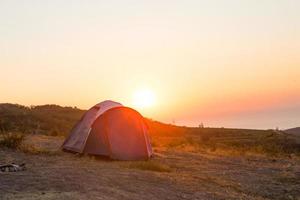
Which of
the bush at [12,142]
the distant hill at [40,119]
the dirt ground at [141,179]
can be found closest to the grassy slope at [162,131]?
the distant hill at [40,119]

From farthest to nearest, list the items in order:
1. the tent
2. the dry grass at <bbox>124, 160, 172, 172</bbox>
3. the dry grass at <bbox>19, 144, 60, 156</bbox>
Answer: the tent
the dry grass at <bbox>19, 144, 60, 156</bbox>
the dry grass at <bbox>124, 160, 172, 172</bbox>

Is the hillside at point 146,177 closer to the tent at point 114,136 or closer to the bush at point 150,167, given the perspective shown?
the bush at point 150,167

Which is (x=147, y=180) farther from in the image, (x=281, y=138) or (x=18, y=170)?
(x=281, y=138)

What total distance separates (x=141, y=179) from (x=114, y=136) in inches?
232

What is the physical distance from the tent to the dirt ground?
0.63 metres

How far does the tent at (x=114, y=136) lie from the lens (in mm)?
20361

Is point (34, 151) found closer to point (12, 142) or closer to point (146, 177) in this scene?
point (12, 142)

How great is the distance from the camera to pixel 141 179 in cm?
1484

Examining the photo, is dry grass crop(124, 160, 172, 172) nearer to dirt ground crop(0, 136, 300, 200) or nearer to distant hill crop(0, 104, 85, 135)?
dirt ground crop(0, 136, 300, 200)

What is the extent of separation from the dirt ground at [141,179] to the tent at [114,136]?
63 cm

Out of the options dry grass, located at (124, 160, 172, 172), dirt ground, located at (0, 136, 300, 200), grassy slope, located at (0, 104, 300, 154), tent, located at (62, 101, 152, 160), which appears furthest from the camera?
grassy slope, located at (0, 104, 300, 154)

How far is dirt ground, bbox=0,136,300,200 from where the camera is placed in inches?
491

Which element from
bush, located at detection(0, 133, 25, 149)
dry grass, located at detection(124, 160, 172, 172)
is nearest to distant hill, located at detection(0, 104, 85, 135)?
bush, located at detection(0, 133, 25, 149)

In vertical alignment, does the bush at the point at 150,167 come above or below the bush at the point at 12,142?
below
